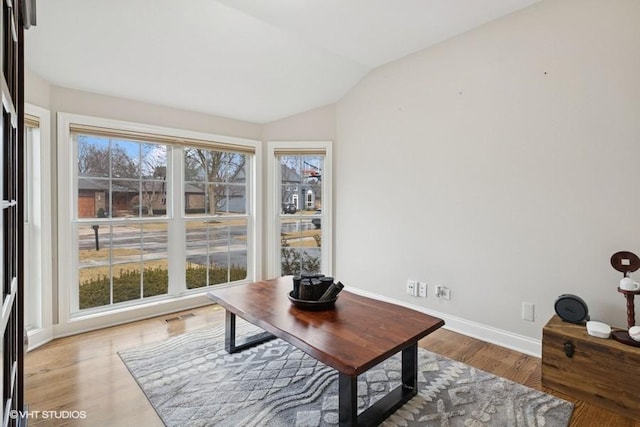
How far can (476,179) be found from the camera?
279 cm

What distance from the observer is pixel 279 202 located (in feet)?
13.6

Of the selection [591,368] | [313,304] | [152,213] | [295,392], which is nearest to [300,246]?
[152,213]

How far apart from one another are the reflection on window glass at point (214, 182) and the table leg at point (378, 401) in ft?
8.78

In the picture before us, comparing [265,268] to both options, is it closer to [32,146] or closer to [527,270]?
[32,146]

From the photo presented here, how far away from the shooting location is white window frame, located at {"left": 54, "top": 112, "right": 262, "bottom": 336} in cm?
279

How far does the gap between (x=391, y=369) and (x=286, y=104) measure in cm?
284

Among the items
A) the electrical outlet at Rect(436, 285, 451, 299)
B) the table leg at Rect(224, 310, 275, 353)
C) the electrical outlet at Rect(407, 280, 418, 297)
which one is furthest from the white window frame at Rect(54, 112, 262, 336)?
the electrical outlet at Rect(436, 285, 451, 299)

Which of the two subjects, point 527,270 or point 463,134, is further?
point 463,134

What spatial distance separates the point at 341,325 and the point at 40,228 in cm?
253

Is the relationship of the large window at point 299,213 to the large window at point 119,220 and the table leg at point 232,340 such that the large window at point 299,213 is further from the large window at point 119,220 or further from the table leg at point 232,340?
the table leg at point 232,340

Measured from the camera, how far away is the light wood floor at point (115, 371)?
182 cm

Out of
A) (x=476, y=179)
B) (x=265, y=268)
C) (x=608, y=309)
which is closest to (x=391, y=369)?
(x=608, y=309)

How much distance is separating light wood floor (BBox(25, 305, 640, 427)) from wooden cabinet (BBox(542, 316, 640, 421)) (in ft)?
0.20

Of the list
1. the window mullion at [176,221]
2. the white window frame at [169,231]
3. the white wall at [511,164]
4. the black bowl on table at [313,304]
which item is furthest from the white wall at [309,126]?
the black bowl on table at [313,304]
